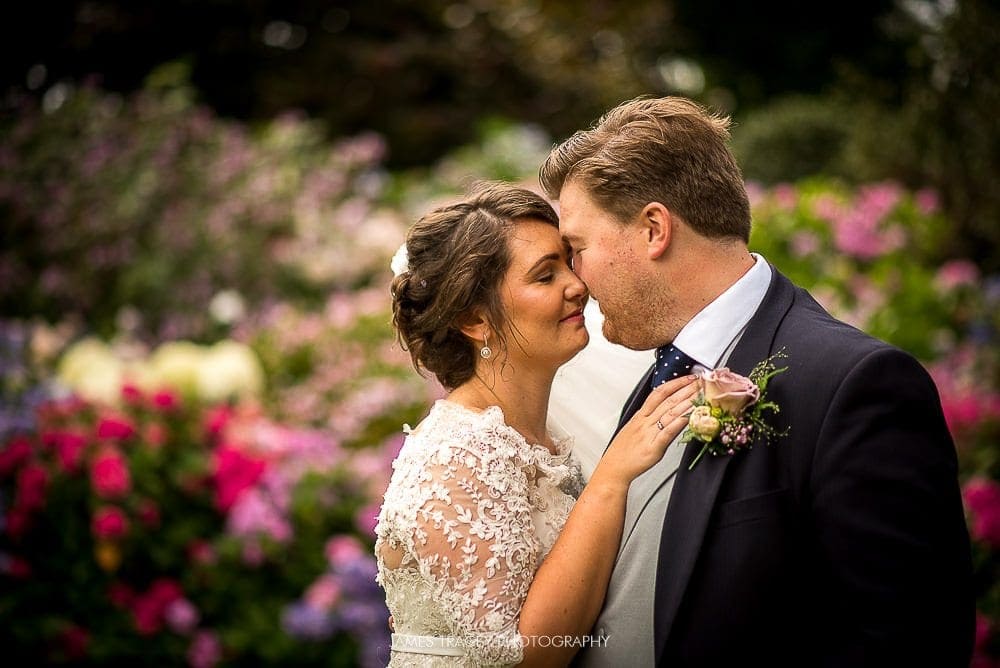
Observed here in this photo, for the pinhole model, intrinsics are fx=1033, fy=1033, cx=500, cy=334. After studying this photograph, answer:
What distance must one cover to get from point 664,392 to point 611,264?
0.37m

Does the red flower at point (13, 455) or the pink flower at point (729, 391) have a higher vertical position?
the pink flower at point (729, 391)

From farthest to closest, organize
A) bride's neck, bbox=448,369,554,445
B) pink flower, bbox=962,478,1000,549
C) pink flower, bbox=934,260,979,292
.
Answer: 1. pink flower, bbox=934,260,979,292
2. pink flower, bbox=962,478,1000,549
3. bride's neck, bbox=448,369,554,445

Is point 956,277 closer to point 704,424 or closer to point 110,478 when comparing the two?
point 704,424

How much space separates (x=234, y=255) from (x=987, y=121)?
19.3ft

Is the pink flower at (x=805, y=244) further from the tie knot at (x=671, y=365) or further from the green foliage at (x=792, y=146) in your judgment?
the tie knot at (x=671, y=365)

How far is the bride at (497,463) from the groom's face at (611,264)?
0.15 m

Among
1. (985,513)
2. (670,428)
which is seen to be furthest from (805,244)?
(670,428)

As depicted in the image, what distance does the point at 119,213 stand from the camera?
822 centimetres

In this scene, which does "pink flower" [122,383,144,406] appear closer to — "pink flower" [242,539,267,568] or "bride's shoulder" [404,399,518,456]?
"pink flower" [242,539,267,568]

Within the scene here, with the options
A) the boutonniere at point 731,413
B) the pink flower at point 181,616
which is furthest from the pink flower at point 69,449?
the boutonniere at point 731,413

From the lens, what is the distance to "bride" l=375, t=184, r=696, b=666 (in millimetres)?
2584

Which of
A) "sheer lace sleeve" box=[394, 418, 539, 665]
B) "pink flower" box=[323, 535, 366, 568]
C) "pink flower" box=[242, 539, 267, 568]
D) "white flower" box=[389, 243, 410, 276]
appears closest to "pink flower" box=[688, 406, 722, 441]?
"sheer lace sleeve" box=[394, 418, 539, 665]

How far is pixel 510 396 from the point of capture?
3.03m

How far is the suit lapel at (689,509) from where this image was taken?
236cm
